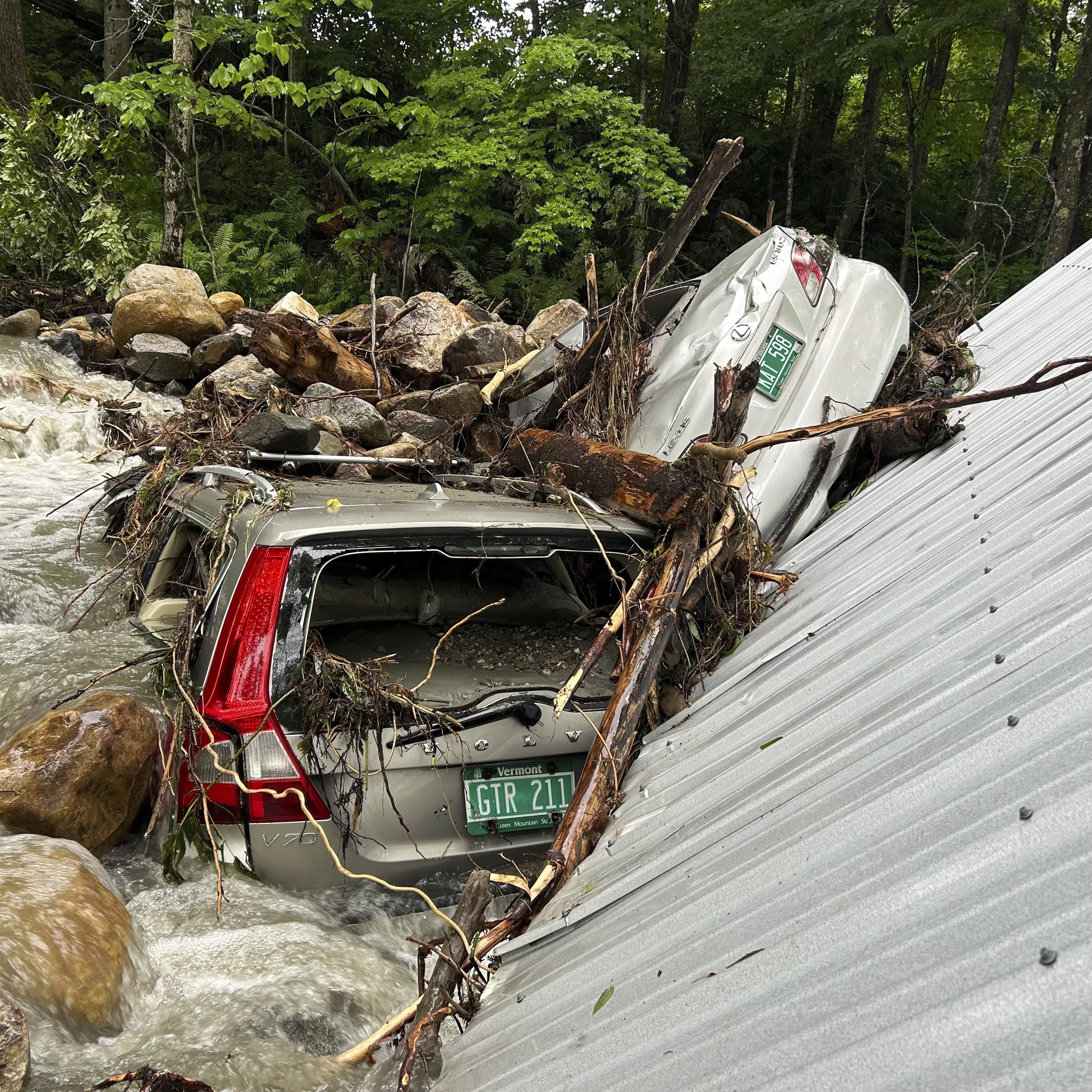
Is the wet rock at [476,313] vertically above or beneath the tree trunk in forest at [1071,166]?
beneath

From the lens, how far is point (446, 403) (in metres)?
7.96

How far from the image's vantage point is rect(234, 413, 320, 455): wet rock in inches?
207

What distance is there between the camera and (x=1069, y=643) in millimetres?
1834

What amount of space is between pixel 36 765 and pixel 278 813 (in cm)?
97

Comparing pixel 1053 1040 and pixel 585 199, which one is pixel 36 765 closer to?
pixel 1053 1040

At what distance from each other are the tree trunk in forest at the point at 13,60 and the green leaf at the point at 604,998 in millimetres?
17917

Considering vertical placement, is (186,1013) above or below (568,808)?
below

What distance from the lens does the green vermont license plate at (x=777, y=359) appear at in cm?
509

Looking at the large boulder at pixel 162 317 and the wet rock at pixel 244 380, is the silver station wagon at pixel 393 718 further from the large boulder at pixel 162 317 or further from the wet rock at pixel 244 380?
the large boulder at pixel 162 317

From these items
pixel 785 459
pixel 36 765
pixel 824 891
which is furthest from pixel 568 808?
pixel 785 459

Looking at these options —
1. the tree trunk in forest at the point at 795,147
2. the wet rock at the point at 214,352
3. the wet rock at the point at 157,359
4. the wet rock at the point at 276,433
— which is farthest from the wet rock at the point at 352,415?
the tree trunk in forest at the point at 795,147

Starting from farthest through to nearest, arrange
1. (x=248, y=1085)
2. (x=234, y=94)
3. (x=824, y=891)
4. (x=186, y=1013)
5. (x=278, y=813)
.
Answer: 1. (x=234, y=94)
2. (x=278, y=813)
3. (x=186, y=1013)
4. (x=248, y=1085)
5. (x=824, y=891)

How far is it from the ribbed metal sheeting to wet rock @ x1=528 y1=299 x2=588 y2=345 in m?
7.53

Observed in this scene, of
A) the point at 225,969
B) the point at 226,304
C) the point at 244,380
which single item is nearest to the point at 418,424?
the point at 244,380
